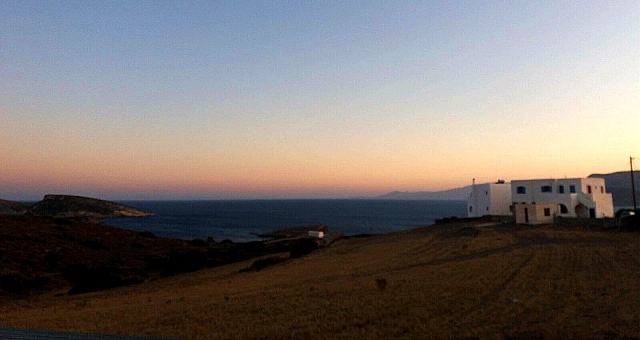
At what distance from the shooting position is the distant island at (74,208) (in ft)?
534

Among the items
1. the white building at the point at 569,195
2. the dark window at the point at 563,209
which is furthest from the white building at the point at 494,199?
the dark window at the point at 563,209

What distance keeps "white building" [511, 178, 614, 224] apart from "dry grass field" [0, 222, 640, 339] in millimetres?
29853

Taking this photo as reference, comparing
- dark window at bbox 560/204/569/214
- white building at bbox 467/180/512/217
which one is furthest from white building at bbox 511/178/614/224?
white building at bbox 467/180/512/217

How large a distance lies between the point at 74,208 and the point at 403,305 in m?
181

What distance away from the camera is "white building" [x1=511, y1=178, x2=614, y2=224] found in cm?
5116

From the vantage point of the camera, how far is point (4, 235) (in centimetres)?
3606

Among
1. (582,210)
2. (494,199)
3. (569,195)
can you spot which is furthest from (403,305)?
(494,199)

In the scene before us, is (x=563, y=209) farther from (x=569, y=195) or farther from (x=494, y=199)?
(x=494, y=199)

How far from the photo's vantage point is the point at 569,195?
51094 millimetres

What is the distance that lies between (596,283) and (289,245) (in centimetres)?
3525

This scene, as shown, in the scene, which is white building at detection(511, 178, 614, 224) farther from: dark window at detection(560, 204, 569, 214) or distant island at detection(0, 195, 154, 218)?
distant island at detection(0, 195, 154, 218)

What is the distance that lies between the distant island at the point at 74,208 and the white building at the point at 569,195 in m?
149

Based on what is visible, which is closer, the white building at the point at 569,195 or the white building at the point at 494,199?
the white building at the point at 569,195

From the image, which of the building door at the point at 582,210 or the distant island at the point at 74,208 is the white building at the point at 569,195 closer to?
the building door at the point at 582,210
